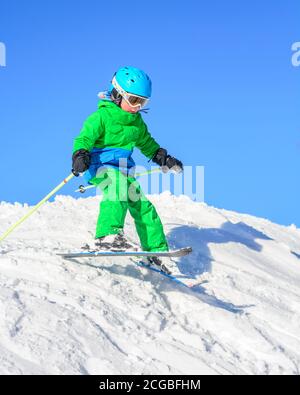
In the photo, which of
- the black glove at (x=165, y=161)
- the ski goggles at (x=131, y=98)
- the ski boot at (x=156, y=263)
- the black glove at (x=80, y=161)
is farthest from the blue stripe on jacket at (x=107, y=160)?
the ski boot at (x=156, y=263)

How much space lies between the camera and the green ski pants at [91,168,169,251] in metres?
6.92

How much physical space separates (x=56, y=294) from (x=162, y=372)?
4.56ft

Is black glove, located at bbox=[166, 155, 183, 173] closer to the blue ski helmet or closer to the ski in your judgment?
the blue ski helmet

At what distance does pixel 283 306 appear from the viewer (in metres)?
7.43

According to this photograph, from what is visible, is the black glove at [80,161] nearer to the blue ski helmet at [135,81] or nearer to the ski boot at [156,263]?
the blue ski helmet at [135,81]

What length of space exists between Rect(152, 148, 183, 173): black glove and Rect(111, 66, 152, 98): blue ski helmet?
1.07m

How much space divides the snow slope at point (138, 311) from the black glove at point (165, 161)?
1.12 m

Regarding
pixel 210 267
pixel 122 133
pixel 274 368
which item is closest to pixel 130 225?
pixel 210 267

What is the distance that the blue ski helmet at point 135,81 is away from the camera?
278 inches


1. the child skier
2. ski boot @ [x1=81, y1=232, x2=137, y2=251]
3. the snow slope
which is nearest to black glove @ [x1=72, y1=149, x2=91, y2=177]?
the child skier

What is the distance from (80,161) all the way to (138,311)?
175 centimetres

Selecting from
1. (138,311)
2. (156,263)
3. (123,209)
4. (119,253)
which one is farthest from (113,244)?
(138,311)

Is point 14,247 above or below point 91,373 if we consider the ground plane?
above

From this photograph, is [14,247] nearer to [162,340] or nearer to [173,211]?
[162,340]
